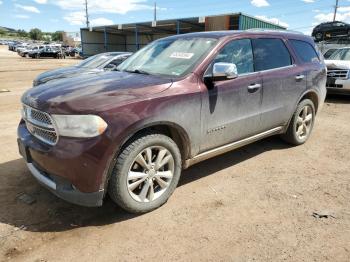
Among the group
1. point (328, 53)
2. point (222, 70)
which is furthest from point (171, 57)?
point (328, 53)

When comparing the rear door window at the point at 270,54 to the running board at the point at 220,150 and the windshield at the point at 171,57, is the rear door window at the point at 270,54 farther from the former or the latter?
the running board at the point at 220,150

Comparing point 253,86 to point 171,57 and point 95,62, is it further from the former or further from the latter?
point 95,62

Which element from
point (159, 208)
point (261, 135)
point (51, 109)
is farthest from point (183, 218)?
point (261, 135)

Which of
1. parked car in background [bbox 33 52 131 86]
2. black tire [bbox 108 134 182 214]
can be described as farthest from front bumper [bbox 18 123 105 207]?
parked car in background [bbox 33 52 131 86]

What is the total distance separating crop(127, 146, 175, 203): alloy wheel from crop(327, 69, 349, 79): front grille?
8.50 metres

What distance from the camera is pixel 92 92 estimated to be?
3.13 m

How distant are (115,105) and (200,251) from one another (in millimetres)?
1459

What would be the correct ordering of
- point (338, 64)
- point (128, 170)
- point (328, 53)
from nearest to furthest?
point (128, 170) → point (338, 64) → point (328, 53)

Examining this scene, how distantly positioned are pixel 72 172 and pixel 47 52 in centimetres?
4395

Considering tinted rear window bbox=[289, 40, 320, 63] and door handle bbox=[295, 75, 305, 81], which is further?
tinted rear window bbox=[289, 40, 320, 63]

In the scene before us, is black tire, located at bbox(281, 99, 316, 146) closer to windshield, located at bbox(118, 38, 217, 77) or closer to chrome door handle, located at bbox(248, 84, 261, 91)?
chrome door handle, located at bbox(248, 84, 261, 91)

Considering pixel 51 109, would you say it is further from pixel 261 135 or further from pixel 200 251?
pixel 261 135

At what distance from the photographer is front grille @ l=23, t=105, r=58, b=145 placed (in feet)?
9.96

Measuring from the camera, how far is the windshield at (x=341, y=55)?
438 inches
